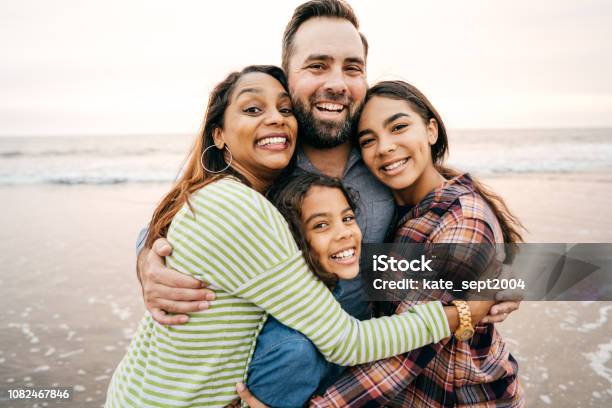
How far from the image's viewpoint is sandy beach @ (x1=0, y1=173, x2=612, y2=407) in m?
4.01

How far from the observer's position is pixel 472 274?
82.4 inches

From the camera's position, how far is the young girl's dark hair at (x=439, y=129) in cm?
253

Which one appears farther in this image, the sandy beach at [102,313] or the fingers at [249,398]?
the sandy beach at [102,313]

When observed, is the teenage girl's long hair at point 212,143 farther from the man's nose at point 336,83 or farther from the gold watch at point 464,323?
the gold watch at point 464,323

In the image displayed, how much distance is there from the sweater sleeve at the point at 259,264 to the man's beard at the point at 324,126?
1.02 metres

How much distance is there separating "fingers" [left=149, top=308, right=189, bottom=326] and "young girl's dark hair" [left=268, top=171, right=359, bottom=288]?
0.58 m

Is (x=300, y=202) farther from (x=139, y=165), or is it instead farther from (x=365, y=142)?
(x=139, y=165)

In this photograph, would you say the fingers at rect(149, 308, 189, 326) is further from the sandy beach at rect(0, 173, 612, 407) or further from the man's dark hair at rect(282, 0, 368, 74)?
the sandy beach at rect(0, 173, 612, 407)

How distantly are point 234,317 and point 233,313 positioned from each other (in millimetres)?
19

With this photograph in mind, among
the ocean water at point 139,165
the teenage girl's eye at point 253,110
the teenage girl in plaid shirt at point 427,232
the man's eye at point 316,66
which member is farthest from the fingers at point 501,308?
the ocean water at point 139,165

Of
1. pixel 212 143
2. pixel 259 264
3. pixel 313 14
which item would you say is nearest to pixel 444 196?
pixel 259 264

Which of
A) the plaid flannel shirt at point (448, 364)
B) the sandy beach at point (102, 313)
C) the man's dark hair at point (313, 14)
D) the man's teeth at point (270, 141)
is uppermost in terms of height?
the man's dark hair at point (313, 14)

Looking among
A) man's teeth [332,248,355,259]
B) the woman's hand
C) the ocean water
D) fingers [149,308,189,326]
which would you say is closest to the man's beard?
man's teeth [332,248,355,259]

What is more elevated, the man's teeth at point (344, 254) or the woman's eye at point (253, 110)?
the woman's eye at point (253, 110)
